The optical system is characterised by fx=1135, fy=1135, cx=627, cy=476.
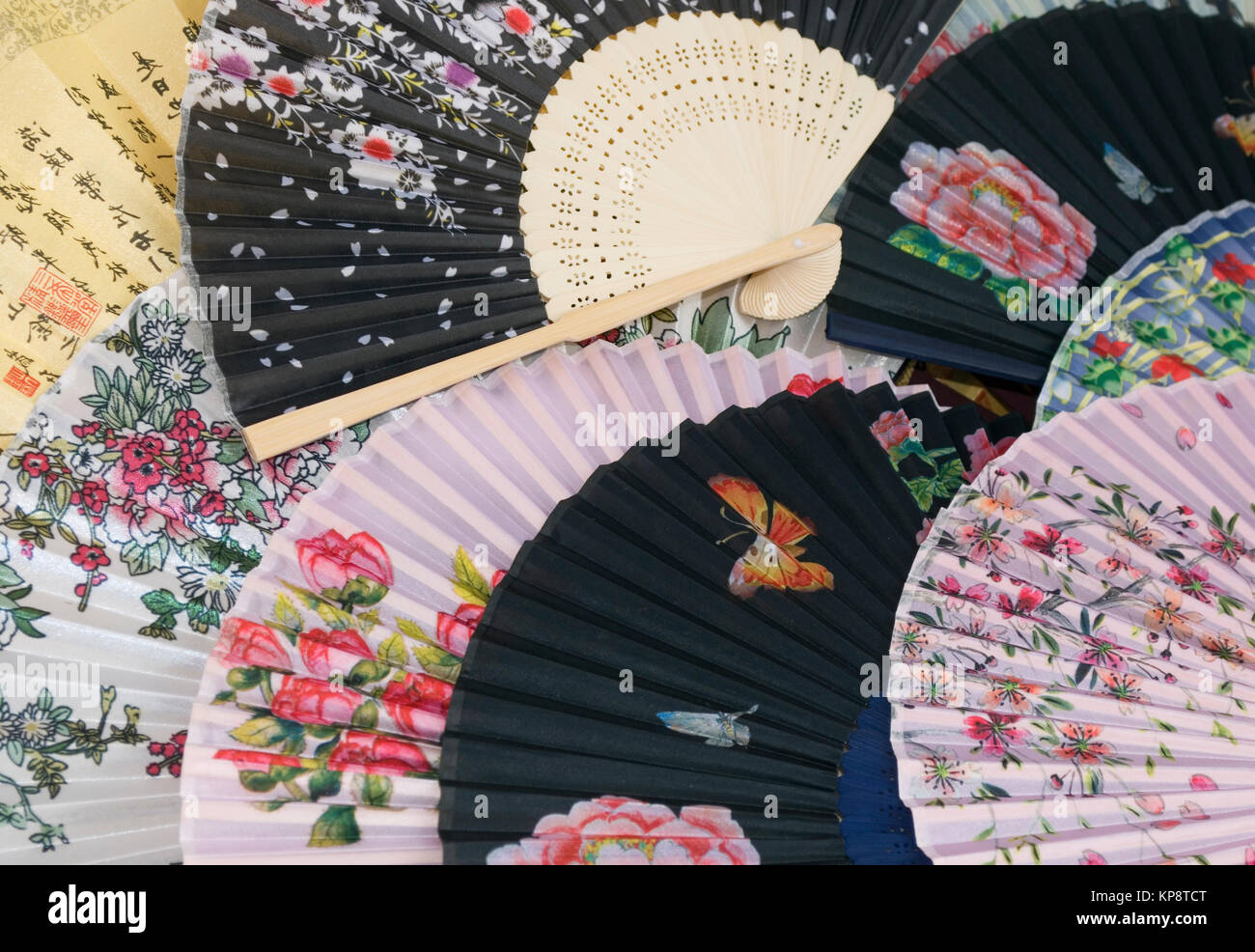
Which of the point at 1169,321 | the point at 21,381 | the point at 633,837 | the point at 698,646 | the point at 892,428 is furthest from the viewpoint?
the point at 1169,321

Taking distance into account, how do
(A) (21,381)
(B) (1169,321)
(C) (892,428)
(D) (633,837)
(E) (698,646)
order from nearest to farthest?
(D) (633,837), (E) (698,646), (A) (21,381), (C) (892,428), (B) (1169,321)

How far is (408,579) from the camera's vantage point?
1465 millimetres

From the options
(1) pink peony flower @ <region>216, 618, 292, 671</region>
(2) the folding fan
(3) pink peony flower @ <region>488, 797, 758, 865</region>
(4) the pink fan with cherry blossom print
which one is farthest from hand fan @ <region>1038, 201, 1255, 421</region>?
(1) pink peony flower @ <region>216, 618, 292, 671</region>

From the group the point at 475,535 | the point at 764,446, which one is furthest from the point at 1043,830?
the point at 475,535

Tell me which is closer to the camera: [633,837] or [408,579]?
[633,837]

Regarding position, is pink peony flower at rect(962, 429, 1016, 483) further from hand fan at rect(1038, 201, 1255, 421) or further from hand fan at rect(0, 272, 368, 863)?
hand fan at rect(0, 272, 368, 863)

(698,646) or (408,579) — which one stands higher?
(408,579)

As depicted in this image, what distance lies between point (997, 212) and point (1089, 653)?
820 mm

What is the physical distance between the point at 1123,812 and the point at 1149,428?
629mm

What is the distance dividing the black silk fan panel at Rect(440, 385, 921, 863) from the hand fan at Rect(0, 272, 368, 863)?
377 millimetres

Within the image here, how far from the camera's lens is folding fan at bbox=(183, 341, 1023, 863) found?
1.30 metres

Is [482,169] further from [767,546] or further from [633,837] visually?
[633,837]

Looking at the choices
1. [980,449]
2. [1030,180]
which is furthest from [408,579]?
[1030,180]

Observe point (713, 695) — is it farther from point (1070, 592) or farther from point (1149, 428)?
point (1149, 428)
